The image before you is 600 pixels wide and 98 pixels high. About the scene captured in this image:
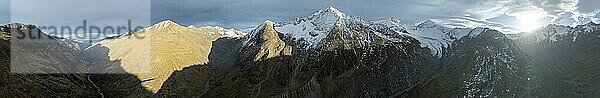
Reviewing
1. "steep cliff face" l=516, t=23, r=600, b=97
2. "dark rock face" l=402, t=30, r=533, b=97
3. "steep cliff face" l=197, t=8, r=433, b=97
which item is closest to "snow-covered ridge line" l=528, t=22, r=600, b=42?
"steep cliff face" l=516, t=23, r=600, b=97

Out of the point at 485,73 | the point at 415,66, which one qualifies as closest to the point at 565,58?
the point at 415,66

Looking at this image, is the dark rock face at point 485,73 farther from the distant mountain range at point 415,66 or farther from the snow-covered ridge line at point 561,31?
the snow-covered ridge line at point 561,31

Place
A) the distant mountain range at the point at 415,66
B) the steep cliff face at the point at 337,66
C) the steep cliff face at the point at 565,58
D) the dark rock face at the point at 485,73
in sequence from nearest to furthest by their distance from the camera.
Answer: the steep cliff face at the point at 565,58, the dark rock face at the point at 485,73, the distant mountain range at the point at 415,66, the steep cliff face at the point at 337,66

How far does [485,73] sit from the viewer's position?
13250 cm

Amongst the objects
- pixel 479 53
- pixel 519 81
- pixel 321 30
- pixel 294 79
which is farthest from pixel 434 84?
pixel 321 30

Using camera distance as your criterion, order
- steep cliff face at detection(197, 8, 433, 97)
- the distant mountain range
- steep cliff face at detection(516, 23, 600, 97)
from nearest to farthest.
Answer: steep cliff face at detection(516, 23, 600, 97) → the distant mountain range → steep cliff face at detection(197, 8, 433, 97)

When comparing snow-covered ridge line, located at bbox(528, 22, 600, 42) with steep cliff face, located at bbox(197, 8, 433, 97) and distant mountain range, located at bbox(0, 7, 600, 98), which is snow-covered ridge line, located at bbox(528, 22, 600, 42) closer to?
distant mountain range, located at bbox(0, 7, 600, 98)

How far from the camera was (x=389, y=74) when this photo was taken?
17100 cm

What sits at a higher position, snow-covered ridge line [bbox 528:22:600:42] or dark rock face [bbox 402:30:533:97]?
snow-covered ridge line [bbox 528:22:600:42]

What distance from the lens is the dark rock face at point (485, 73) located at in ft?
414

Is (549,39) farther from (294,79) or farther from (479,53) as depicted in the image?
(294,79)

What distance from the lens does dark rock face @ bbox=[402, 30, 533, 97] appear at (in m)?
126

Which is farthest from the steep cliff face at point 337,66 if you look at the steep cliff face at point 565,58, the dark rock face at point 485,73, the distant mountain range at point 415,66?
the steep cliff face at point 565,58

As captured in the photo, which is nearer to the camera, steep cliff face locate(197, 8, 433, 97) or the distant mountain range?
the distant mountain range
